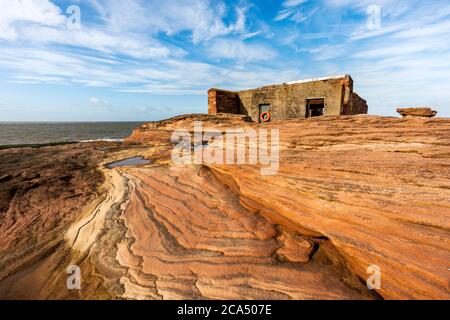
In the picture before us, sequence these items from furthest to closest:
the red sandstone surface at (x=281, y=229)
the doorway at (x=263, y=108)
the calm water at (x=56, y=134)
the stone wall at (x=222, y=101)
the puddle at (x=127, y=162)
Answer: the calm water at (x=56, y=134)
the doorway at (x=263, y=108)
the stone wall at (x=222, y=101)
the puddle at (x=127, y=162)
the red sandstone surface at (x=281, y=229)

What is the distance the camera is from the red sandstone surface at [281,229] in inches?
115

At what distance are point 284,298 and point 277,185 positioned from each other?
2.24 meters

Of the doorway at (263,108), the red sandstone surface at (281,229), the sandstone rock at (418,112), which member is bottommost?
the red sandstone surface at (281,229)

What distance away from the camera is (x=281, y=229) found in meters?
4.16

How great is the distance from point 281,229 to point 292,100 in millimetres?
12646

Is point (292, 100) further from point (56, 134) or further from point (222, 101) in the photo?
point (56, 134)

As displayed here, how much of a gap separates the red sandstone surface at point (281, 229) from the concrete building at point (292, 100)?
29.2 feet

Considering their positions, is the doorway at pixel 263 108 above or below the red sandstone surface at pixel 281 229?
above

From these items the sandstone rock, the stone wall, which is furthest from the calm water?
the sandstone rock

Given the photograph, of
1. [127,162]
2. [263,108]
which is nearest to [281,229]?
[127,162]

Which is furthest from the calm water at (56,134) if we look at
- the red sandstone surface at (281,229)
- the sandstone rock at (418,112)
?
the sandstone rock at (418,112)

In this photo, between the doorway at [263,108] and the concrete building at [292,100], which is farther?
the doorway at [263,108]

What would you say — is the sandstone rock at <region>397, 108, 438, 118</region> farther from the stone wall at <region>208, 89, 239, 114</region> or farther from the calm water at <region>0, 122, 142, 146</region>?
the calm water at <region>0, 122, 142, 146</region>

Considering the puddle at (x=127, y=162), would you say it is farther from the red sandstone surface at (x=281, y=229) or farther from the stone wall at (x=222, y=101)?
the stone wall at (x=222, y=101)
